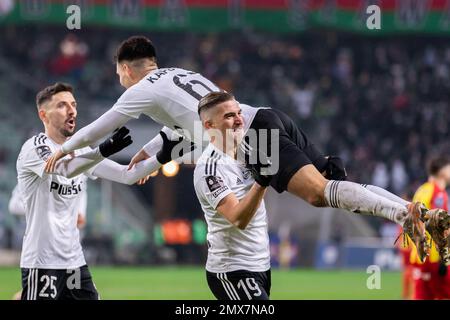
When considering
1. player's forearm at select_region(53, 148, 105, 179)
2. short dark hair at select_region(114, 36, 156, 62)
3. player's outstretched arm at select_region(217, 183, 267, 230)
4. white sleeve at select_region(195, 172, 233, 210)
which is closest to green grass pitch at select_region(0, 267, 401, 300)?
player's forearm at select_region(53, 148, 105, 179)

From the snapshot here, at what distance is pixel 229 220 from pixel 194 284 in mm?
11479

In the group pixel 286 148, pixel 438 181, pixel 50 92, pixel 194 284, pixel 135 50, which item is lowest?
pixel 194 284

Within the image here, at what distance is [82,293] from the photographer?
7.67 meters

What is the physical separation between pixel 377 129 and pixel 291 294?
37.2ft

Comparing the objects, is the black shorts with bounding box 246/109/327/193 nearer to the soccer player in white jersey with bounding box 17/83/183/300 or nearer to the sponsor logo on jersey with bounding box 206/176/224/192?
the sponsor logo on jersey with bounding box 206/176/224/192

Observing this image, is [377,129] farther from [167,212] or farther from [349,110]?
[167,212]

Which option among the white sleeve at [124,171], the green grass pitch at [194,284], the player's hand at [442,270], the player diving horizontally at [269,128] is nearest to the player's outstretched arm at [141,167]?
the white sleeve at [124,171]

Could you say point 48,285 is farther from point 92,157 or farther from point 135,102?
point 135,102

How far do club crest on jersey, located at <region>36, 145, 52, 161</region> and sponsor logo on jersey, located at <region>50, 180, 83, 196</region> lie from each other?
0.23 m

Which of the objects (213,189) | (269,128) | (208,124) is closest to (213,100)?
(208,124)

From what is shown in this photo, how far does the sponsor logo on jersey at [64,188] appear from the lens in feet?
25.6

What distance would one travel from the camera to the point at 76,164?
25.0 ft

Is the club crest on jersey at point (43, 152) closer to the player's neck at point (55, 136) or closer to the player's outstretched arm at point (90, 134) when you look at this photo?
the player's outstretched arm at point (90, 134)

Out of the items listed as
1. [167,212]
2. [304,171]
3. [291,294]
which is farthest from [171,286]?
[304,171]
